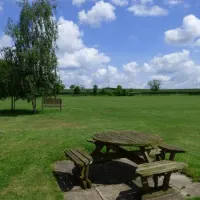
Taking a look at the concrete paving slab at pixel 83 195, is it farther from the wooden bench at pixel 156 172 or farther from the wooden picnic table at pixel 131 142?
the wooden picnic table at pixel 131 142

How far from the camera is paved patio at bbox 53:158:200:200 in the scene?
4.65 metres

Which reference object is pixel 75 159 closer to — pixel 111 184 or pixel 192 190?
pixel 111 184

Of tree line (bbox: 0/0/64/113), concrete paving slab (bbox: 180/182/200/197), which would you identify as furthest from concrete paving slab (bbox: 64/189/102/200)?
tree line (bbox: 0/0/64/113)

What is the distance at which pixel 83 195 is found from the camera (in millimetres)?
4656

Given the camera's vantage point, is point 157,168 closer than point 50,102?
Yes

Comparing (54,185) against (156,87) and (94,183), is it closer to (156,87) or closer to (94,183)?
(94,183)

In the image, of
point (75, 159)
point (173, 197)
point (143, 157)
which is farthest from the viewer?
point (143, 157)

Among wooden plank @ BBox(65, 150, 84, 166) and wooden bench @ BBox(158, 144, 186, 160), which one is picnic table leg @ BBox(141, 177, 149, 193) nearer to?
wooden plank @ BBox(65, 150, 84, 166)

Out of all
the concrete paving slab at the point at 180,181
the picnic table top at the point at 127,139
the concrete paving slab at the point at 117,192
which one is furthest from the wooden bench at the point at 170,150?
the concrete paving slab at the point at 117,192

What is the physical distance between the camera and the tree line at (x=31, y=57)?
19.6m

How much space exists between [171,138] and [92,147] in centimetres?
340

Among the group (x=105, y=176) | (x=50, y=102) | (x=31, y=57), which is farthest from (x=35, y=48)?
(x=105, y=176)

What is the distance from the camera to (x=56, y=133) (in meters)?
10.9

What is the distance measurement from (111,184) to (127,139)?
0.94m
